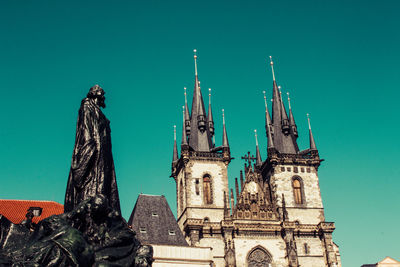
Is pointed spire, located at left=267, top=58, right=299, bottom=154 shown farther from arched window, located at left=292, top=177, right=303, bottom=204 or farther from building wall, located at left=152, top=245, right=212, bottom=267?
building wall, located at left=152, top=245, right=212, bottom=267

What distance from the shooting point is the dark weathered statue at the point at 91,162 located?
5.55 metres

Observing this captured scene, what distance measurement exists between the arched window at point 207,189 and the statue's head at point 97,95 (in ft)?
113

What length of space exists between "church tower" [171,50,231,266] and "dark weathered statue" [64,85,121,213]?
32015 millimetres

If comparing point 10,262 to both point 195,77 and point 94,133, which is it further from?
point 195,77

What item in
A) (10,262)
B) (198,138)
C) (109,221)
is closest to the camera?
(10,262)

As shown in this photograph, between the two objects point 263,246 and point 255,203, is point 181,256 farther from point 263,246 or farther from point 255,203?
point 255,203

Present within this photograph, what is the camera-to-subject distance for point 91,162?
5.62 metres

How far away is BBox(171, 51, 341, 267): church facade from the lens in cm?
3791

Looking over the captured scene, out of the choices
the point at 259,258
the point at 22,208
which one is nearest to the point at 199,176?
the point at 259,258

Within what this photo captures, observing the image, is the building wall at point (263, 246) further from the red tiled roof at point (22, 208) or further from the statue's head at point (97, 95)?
the statue's head at point (97, 95)

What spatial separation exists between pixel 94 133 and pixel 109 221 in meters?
1.30

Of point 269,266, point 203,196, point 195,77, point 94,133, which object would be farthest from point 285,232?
point 94,133

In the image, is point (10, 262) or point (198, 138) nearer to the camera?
point (10, 262)

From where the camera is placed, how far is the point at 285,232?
127 ft
